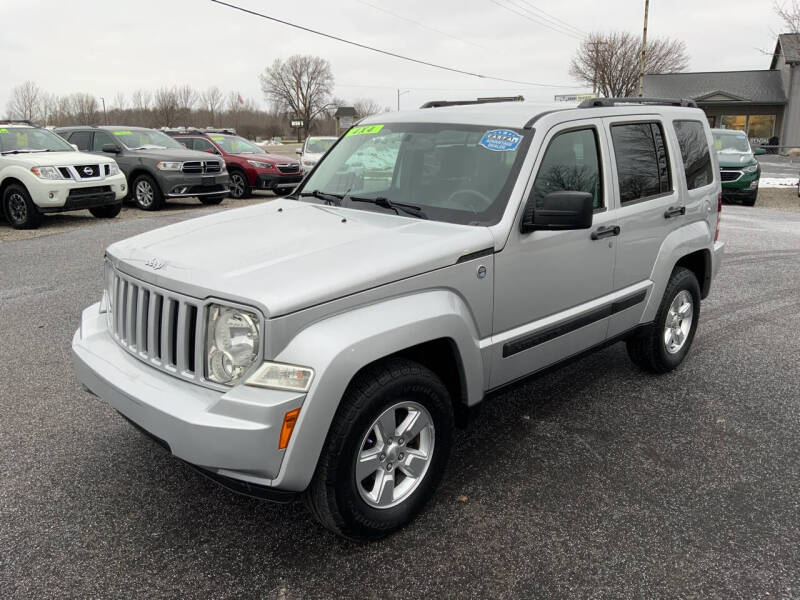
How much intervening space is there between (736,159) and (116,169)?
46.0 feet

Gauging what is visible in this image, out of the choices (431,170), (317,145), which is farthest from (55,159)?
(431,170)

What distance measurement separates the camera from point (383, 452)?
9.30 ft

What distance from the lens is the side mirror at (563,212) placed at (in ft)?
10.2

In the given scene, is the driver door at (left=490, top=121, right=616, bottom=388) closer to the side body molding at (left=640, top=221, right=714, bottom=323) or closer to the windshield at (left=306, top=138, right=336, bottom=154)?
the side body molding at (left=640, top=221, right=714, bottom=323)

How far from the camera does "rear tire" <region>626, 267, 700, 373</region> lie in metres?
4.62

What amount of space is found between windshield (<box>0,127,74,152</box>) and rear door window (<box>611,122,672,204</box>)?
450 inches

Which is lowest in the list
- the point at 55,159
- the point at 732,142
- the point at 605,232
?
the point at 605,232

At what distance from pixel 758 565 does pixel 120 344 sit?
2.97 metres

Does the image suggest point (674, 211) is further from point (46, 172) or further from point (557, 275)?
point (46, 172)

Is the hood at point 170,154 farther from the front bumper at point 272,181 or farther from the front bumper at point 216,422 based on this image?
the front bumper at point 216,422

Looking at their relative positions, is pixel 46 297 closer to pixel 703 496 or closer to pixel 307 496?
pixel 307 496

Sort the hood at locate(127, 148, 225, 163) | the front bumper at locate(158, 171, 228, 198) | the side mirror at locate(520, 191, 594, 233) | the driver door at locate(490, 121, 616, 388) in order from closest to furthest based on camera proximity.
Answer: the side mirror at locate(520, 191, 594, 233), the driver door at locate(490, 121, 616, 388), the front bumper at locate(158, 171, 228, 198), the hood at locate(127, 148, 225, 163)

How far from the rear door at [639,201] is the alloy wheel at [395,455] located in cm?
170

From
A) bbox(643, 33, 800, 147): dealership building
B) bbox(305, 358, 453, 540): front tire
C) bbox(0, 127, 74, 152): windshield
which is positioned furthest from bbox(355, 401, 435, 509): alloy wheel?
bbox(643, 33, 800, 147): dealership building
